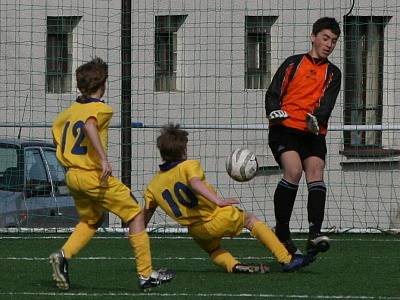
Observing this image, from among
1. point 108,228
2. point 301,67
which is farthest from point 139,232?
point 108,228

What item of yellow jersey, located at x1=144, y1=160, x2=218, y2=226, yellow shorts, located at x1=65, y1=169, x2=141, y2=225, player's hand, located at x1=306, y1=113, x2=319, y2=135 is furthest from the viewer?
player's hand, located at x1=306, y1=113, x2=319, y2=135

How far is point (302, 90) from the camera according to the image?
11383 mm

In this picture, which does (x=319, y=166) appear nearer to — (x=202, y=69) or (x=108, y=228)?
(x=108, y=228)

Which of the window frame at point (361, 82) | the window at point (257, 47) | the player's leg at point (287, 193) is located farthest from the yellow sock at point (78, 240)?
the window at point (257, 47)

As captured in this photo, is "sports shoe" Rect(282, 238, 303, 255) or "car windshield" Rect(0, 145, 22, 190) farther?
"car windshield" Rect(0, 145, 22, 190)

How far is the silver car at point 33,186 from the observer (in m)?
16.6

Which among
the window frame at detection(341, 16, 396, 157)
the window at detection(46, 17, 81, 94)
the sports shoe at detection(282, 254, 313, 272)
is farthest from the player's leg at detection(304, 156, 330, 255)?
the window at detection(46, 17, 81, 94)

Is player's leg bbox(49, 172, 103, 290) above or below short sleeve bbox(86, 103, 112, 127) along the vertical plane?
below

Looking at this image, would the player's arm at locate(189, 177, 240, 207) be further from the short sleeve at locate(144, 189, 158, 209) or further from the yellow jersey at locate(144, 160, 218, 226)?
the short sleeve at locate(144, 189, 158, 209)

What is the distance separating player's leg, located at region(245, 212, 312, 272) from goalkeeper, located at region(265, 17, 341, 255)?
47 centimetres

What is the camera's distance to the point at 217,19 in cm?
1855

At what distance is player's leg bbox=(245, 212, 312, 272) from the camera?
34.8 ft

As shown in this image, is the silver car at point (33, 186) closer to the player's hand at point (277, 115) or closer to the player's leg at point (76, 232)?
the player's hand at point (277, 115)

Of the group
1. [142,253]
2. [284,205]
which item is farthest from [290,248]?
[142,253]
